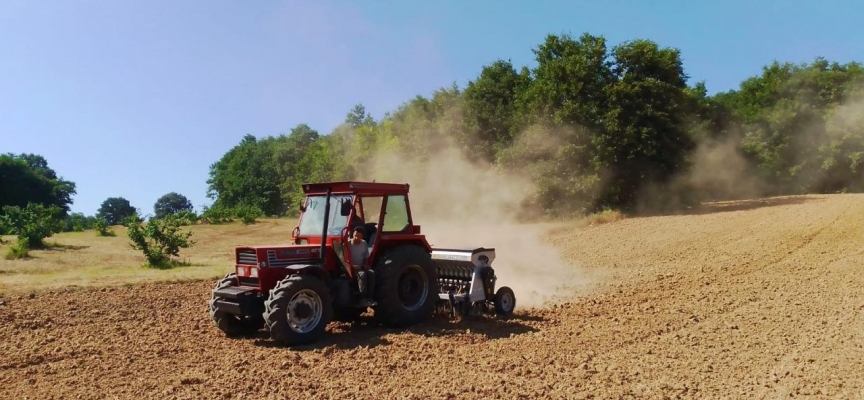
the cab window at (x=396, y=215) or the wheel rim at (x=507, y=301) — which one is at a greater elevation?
the cab window at (x=396, y=215)

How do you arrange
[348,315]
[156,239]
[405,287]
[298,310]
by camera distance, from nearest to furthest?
[298,310], [405,287], [348,315], [156,239]

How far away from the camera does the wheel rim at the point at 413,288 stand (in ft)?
34.0

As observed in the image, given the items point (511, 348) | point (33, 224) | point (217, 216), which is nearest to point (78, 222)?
point (217, 216)

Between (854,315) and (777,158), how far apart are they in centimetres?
3808

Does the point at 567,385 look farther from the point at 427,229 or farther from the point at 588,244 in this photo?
the point at 427,229

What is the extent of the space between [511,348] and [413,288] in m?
2.26

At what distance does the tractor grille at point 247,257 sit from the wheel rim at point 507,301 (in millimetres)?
4266

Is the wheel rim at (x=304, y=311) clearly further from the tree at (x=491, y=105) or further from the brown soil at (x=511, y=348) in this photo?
the tree at (x=491, y=105)

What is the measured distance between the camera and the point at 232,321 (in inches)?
386

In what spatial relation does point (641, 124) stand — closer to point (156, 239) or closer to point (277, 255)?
point (156, 239)

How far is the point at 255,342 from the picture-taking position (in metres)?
9.48

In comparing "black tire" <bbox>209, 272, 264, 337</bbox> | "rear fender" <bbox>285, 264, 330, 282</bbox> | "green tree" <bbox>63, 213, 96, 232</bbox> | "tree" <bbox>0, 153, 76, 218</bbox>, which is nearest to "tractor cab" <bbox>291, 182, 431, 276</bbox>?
"rear fender" <bbox>285, 264, 330, 282</bbox>

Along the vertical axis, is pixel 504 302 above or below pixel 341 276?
below

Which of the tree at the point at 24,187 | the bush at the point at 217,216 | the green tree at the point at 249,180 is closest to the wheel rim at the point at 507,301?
the bush at the point at 217,216
